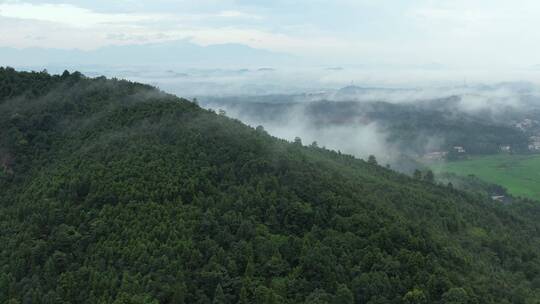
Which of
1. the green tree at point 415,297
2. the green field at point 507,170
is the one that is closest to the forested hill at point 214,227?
the green tree at point 415,297

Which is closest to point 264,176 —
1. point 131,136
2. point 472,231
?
point 131,136

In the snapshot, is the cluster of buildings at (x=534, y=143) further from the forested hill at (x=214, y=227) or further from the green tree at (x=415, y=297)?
the green tree at (x=415, y=297)

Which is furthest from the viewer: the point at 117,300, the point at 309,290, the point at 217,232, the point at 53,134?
the point at 53,134

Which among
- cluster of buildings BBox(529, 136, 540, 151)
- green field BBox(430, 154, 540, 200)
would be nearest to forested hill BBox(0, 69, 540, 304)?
green field BBox(430, 154, 540, 200)

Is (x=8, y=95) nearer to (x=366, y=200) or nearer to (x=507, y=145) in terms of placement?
(x=366, y=200)

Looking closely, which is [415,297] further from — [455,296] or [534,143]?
[534,143]

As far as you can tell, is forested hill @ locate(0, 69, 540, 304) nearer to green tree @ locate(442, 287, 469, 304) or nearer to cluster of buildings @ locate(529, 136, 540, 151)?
green tree @ locate(442, 287, 469, 304)
